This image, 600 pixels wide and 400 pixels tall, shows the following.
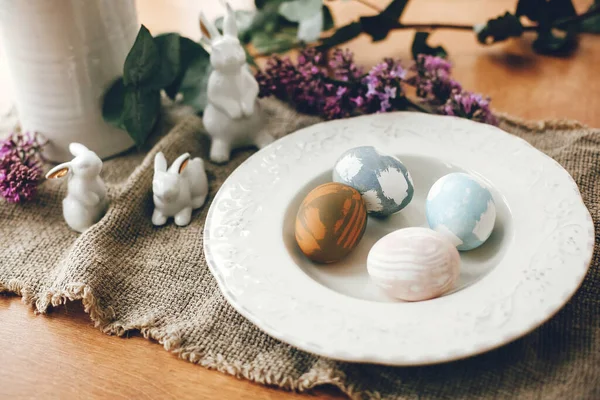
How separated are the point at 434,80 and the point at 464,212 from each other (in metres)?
0.31

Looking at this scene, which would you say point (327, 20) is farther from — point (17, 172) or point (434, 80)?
point (17, 172)

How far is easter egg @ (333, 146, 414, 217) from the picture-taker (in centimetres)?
64

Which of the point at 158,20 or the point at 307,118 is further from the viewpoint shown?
the point at 158,20

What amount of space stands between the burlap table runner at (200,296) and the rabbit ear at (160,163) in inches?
1.6

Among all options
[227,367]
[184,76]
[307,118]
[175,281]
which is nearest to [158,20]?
[184,76]

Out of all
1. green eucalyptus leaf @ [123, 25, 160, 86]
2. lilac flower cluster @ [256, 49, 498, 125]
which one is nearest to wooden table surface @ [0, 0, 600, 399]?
lilac flower cluster @ [256, 49, 498, 125]

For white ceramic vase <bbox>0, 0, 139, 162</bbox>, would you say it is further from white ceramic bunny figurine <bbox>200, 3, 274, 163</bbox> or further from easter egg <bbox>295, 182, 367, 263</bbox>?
easter egg <bbox>295, 182, 367, 263</bbox>

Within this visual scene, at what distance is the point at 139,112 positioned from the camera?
2.67 feet

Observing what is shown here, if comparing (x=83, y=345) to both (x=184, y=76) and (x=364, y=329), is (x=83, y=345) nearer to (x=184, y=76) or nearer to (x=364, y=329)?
(x=364, y=329)

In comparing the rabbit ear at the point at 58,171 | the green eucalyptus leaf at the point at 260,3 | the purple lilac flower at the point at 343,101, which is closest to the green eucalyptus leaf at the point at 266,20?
the green eucalyptus leaf at the point at 260,3

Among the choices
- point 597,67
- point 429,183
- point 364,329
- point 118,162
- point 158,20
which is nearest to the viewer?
point 364,329

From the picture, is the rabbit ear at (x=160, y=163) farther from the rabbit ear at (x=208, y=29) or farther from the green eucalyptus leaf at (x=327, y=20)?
the green eucalyptus leaf at (x=327, y=20)

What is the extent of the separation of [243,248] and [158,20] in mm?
726

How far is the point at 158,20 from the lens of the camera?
1.18 metres
